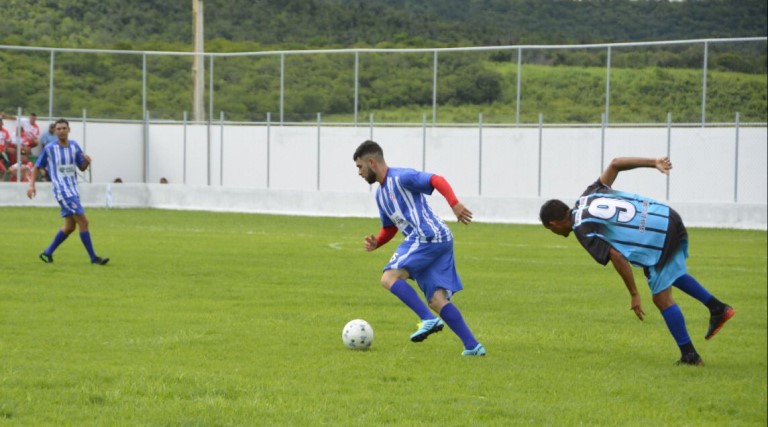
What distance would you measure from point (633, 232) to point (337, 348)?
2.91m

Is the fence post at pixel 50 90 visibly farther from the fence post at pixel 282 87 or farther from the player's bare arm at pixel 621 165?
the player's bare arm at pixel 621 165

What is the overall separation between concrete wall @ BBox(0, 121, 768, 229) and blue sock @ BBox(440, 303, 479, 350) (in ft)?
68.7

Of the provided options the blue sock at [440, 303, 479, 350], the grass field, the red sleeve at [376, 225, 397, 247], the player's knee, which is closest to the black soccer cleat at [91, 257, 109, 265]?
the grass field

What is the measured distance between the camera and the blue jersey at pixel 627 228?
409 inches

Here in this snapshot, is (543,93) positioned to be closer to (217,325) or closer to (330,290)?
(330,290)

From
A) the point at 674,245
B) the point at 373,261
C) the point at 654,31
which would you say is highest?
the point at 654,31

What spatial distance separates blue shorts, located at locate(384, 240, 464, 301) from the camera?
36.8 ft

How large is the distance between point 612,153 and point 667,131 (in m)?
1.65

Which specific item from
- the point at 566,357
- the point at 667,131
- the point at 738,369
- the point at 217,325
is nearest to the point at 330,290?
the point at 217,325

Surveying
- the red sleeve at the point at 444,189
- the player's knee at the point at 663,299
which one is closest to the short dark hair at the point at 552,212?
the red sleeve at the point at 444,189

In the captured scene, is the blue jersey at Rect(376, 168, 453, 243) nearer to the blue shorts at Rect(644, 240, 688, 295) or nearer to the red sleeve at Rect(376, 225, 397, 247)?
the red sleeve at Rect(376, 225, 397, 247)

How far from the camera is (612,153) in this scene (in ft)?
112

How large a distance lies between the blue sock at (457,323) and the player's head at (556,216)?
1200 mm

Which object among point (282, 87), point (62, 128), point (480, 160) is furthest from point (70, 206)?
point (282, 87)
